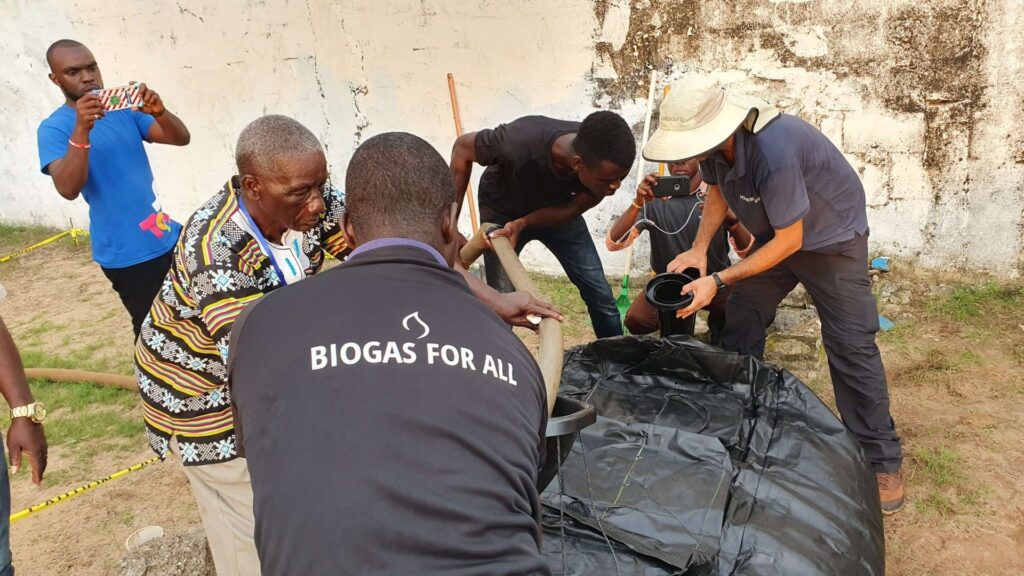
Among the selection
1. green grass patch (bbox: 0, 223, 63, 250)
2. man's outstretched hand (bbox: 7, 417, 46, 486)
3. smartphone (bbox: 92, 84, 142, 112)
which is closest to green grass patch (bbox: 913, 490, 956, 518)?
man's outstretched hand (bbox: 7, 417, 46, 486)

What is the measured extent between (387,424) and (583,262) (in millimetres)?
2674

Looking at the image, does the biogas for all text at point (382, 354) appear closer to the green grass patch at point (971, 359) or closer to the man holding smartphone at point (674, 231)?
the man holding smartphone at point (674, 231)

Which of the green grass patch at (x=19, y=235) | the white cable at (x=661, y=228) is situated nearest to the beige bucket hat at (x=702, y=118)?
the white cable at (x=661, y=228)

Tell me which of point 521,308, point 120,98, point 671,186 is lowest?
point 671,186

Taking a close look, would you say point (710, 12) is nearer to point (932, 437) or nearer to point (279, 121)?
point (932, 437)

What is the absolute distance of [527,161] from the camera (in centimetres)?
330

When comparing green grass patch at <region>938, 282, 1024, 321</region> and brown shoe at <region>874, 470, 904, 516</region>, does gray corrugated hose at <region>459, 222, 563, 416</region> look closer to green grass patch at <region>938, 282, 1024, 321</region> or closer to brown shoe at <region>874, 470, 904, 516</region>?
brown shoe at <region>874, 470, 904, 516</region>

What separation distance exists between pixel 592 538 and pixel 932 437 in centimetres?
221

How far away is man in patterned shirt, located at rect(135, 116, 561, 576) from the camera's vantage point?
1.73m

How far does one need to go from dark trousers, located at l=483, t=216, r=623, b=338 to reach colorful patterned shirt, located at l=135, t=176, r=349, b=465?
165 centimetres

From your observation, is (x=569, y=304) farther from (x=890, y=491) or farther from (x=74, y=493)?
(x=74, y=493)

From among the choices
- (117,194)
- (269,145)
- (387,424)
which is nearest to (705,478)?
(387,424)

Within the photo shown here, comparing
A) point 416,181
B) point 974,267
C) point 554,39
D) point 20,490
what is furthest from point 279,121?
point 974,267

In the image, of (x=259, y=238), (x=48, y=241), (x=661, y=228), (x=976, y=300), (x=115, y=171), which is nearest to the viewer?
(x=259, y=238)
